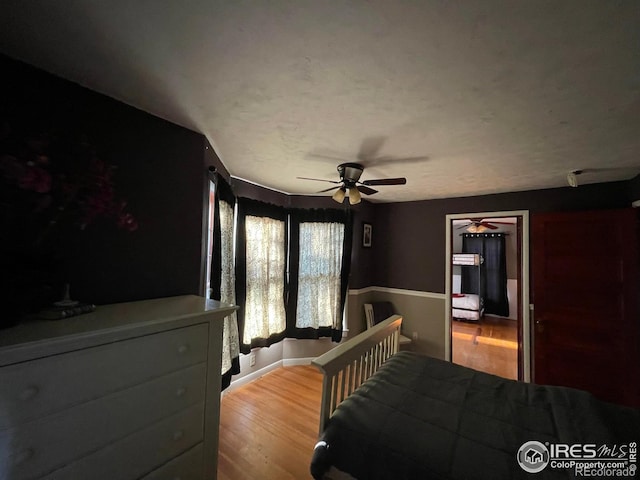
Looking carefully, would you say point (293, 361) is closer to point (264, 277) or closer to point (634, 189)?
point (264, 277)

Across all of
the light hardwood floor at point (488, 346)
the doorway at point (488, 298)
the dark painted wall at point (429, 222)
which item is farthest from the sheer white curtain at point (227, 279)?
the light hardwood floor at point (488, 346)

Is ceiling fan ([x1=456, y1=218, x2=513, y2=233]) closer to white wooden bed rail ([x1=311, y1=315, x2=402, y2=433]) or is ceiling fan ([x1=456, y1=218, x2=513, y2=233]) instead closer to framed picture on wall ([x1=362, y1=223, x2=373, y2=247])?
framed picture on wall ([x1=362, y1=223, x2=373, y2=247])

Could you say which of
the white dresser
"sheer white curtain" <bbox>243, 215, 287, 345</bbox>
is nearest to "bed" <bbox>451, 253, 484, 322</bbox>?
"sheer white curtain" <bbox>243, 215, 287, 345</bbox>

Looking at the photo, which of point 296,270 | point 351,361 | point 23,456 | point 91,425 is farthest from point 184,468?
point 296,270

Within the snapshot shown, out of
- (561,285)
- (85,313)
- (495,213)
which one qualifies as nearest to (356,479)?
(85,313)

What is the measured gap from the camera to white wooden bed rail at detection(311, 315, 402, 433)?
1474mm

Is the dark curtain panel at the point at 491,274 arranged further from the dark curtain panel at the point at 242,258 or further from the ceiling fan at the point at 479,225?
the dark curtain panel at the point at 242,258

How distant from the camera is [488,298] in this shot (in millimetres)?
6328

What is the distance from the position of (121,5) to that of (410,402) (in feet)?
7.04

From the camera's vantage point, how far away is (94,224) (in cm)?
129

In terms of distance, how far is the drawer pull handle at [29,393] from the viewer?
0.80m

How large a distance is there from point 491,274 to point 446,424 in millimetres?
6276

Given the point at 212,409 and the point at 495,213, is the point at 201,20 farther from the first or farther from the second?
the point at 495,213

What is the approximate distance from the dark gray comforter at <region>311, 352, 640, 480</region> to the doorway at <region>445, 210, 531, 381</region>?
1872mm
